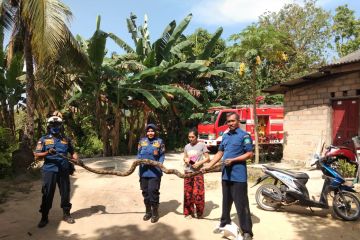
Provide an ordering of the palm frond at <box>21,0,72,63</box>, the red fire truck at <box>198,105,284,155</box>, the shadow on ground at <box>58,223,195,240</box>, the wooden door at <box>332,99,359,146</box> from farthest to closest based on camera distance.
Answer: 1. the red fire truck at <box>198,105,284,155</box>
2. the wooden door at <box>332,99,359,146</box>
3. the palm frond at <box>21,0,72,63</box>
4. the shadow on ground at <box>58,223,195,240</box>

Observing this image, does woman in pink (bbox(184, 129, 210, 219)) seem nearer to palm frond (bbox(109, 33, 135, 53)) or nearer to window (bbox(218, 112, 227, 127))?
window (bbox(218, 112, 227, 127))

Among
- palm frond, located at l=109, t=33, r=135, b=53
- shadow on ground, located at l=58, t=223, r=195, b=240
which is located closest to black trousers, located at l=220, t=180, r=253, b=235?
shadow on ground, located at l=58, t=223, r=195, b=240

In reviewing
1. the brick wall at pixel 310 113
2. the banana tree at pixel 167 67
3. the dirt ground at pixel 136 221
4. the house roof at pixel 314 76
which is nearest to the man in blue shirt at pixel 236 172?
the dirt ground at pixel 136 221

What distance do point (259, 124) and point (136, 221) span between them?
970 centimetres

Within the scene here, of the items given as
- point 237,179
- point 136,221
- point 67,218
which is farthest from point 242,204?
point 67,218

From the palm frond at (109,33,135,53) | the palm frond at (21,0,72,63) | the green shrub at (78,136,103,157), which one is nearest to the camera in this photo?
the palm frond at (21,0,72,63)

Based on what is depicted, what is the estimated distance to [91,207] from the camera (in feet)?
20.6

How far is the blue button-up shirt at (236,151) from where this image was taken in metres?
4.36

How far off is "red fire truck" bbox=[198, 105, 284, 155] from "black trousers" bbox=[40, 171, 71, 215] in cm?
928

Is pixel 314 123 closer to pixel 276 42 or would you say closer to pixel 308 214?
pixel 276 42

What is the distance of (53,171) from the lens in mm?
5168

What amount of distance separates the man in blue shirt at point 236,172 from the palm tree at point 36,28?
17.2ft

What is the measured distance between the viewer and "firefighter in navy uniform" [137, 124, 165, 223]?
5.31 meters

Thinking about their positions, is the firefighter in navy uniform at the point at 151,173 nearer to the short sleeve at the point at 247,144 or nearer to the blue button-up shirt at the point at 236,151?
the blue button-up shirt at the point at 236,151
